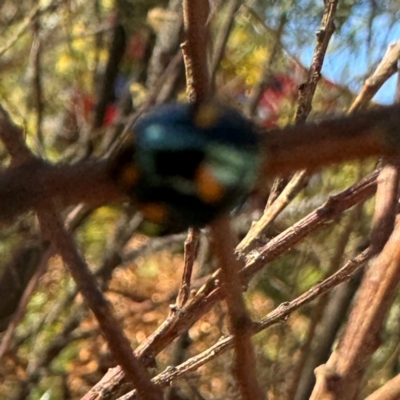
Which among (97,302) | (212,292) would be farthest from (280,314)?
(97,302)

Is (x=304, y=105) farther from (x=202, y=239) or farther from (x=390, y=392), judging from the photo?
(x=202, y=239)

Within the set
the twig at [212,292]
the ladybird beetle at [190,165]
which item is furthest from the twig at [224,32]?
the ladybird beetle at [190,165]

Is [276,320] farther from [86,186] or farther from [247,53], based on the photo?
[247,53]

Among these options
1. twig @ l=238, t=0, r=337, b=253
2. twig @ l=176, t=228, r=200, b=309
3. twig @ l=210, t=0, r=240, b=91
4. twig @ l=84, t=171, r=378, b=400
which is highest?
twig @ l=210, t=0, r=240, b=91

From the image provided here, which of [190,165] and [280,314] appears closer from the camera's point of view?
[190,165]

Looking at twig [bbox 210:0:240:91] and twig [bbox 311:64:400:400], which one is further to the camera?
twig [bbox 210:0:240:91]

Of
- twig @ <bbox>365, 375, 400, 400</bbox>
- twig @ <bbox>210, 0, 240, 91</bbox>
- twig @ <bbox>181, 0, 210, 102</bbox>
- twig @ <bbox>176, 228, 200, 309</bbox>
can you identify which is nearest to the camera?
twig @ <bbox>181, 0, 210, 102</bbox>

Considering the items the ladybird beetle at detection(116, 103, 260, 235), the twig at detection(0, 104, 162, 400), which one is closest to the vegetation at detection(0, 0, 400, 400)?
the twig at detection(0, 104, 162, 400)

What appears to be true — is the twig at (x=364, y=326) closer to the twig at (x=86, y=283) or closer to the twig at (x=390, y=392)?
the twig at (x=390, y=392)

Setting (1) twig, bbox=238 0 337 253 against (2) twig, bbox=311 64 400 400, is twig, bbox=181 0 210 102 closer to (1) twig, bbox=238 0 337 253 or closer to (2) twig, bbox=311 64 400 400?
(1) twig, bbox=238 0 337 253
